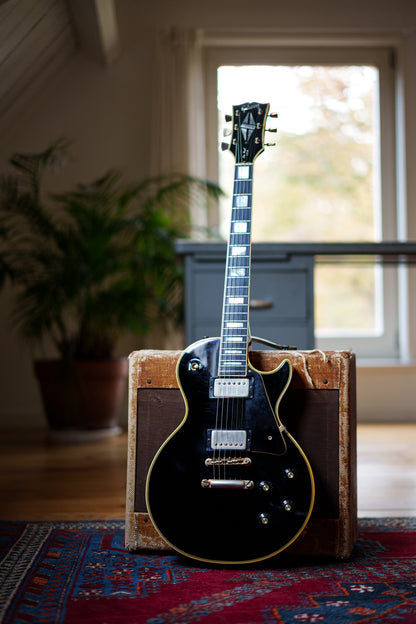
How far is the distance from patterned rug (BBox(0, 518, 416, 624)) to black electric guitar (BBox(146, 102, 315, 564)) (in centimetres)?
6

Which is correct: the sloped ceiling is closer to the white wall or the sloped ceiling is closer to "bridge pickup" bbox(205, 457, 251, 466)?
the white wall

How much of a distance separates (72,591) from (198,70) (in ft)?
10.2

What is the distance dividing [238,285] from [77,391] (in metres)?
1.84

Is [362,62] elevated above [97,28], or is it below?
above

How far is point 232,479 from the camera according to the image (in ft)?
4.07

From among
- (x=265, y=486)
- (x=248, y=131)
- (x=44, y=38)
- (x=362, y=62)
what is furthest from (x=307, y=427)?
(x=362, y=62)

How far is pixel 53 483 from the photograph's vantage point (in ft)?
6.98

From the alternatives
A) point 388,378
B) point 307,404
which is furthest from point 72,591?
point 388,378

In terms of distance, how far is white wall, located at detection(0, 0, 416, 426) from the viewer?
144 inches

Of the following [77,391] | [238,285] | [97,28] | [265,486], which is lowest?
[265,486]

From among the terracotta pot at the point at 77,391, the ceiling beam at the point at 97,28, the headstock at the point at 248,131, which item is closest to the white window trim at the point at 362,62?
the ceiling beam at the point at 97,28

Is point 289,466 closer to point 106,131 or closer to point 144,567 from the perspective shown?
point 144,567

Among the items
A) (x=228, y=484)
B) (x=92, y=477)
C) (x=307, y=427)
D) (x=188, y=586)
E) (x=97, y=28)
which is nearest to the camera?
(x=188, y=586)

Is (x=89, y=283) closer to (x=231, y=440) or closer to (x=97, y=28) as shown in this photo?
(x=97, y=28)
